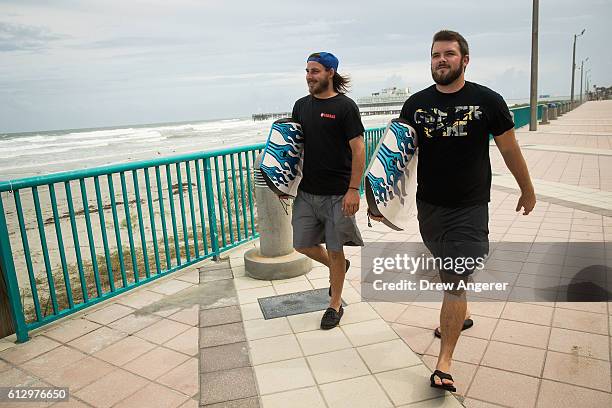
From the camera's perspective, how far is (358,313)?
11.2ft

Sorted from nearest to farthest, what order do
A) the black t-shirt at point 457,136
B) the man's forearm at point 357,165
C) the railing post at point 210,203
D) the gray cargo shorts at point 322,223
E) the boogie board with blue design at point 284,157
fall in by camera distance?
the black t-shirt at point 457,136 → the man's forearm at point 357,165 → the gray cargo shorts at point 322,223 → the boogie board with blue design at point 284,157 → the railing post at point 210,203

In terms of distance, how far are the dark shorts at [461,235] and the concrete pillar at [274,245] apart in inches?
78.8

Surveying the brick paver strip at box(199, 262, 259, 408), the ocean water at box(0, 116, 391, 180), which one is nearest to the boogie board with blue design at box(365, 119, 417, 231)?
the brick paver strip at box(199, 262, 259, 408)

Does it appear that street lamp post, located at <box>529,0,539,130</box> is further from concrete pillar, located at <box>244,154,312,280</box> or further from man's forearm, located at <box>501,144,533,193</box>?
man's forearm, located at <box>501,144,533,193</box>

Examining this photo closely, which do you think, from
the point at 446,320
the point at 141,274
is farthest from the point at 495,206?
the point at 141,274

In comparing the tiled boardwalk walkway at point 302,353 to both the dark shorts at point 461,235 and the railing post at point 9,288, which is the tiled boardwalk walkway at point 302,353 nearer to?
the railing post at point 9,288

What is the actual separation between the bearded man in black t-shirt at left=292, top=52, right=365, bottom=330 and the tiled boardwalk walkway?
17.8 inches

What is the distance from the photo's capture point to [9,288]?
10.1 feet

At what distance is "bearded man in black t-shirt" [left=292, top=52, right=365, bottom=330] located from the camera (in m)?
2.97

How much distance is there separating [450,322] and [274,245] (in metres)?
2.25

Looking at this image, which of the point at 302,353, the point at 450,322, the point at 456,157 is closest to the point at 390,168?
the point at 456,157

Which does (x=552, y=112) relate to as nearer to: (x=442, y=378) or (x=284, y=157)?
(x=284, y=157)

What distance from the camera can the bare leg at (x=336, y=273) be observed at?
3236mm

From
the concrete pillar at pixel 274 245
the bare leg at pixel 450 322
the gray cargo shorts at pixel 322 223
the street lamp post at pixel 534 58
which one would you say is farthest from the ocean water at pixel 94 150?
the bare leg at pixel 450 322
